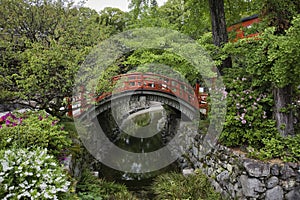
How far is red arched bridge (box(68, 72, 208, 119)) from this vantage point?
8.40m

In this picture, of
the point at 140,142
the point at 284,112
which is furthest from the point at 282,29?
the point at 140,142

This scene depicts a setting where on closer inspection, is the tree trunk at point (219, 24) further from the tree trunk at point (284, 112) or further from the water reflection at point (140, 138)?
the water reflection at point (140, 138)

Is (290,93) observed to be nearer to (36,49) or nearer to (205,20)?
(205,20)

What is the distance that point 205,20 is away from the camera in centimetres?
900

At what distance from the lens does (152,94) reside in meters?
9.85

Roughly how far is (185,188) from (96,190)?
2.10m

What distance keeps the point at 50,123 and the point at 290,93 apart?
5158 millimetres

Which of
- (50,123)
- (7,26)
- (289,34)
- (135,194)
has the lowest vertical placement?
(135,194)

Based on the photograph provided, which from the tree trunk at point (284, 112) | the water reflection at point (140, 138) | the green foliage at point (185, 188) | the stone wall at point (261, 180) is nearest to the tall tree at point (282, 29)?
the tree trunk at point (284, 112)

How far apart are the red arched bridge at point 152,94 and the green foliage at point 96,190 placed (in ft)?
8.90

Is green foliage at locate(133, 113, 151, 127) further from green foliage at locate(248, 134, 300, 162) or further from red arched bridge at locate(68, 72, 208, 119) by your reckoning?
green foliage at locate(248, 134, 300, 162)

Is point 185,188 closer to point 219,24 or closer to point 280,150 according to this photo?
point 280,150

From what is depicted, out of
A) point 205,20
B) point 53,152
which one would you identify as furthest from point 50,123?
point 205,20

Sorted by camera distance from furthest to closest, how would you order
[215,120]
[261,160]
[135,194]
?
1. [135,194]
2. [215,120]
3. [261,160]
